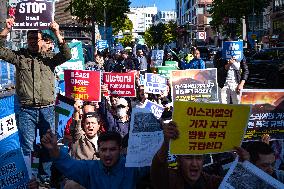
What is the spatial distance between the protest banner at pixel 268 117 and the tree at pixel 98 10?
37.8 meters

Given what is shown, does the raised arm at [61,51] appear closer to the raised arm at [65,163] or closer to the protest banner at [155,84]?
the raised arm at [65,163]

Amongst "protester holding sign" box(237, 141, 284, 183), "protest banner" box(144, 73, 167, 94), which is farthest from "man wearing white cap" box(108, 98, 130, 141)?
"protester holding sign" box(237, 141, 284, 183)

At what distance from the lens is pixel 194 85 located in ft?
23.7

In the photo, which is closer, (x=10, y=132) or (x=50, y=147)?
(x=50, y=147)

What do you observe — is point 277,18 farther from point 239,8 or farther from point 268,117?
point 268,117

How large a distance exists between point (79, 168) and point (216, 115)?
1.17 metres

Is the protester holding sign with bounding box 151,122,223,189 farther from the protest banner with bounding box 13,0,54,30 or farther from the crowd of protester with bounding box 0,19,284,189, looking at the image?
the protest banner with bounding box 13,0,54,30

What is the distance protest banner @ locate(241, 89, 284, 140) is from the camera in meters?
5.19

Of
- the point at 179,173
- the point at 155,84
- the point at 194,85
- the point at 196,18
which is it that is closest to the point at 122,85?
the point at 155,84

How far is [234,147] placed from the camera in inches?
149

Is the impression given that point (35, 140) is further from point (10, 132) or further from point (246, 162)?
point (246, 162)

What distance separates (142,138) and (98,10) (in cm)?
4443

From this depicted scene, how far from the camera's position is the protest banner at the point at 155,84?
8.92m

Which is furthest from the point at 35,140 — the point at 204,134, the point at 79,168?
the point at 204,134
